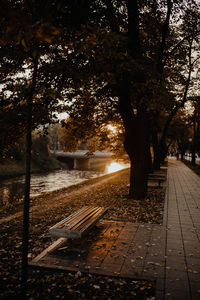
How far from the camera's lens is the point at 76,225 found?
488cm

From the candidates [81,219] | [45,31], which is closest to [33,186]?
→ [81,219]

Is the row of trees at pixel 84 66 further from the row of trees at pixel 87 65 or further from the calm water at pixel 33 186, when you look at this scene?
the calm water at pixel 33 186

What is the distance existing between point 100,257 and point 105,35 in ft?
12.3

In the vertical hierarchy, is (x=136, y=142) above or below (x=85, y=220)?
above

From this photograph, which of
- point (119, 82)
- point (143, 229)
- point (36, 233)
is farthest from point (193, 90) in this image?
point (36, 233)

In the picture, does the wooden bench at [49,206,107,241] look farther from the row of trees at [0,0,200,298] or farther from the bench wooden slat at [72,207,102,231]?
the row of trees at [0,0,200,298]

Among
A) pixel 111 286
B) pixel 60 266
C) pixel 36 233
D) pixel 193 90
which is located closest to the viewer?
pixel 111 286

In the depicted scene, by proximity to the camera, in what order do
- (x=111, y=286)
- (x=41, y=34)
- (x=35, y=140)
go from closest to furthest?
1. (x=41, y=34)
2. (x=111, y=286)
3. (x=35, y=140)

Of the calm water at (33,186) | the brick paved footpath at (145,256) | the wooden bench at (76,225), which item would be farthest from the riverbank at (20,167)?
the brick paved footpath at (145,256)

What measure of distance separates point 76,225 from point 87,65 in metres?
3.43

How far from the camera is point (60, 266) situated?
422cm

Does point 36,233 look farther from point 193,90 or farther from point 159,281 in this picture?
point 193,90

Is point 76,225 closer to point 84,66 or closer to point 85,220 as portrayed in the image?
point 85,220

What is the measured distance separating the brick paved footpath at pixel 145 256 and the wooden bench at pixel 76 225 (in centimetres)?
42
